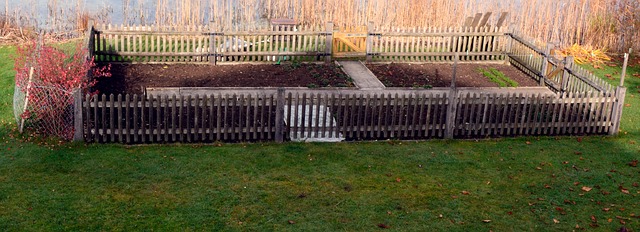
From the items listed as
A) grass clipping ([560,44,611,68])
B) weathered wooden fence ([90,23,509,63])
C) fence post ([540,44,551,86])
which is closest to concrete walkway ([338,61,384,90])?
weathered wooden fence ([90,23,509,63])

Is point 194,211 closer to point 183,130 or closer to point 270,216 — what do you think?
point 270,216

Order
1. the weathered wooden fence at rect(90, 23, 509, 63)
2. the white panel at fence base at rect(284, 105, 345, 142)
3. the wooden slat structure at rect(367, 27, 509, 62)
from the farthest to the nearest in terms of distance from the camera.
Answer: the wooden slat structure at rect(367, 27, 509, 62), the weathered wooden fence at rect(90, 23, 509, 63), the white panel at fence base at rect(284, 105, 345, 142)

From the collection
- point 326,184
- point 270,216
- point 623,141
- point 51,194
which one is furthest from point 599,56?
point 51,194

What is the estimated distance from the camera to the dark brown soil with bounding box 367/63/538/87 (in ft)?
59.0

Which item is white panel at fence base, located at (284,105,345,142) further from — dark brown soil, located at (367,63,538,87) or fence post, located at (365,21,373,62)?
fence post, located at (365,21,373,62)

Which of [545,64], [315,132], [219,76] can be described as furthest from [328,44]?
[315,132]

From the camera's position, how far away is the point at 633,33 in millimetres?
22625

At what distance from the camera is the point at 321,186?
34.0 feet

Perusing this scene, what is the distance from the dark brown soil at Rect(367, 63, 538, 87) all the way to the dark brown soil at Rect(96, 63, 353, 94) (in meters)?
1.24

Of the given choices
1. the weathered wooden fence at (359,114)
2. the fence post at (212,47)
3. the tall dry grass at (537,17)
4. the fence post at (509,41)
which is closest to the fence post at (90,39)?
the weathered wooden fence at (359,114)

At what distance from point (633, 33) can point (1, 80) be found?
18.9m

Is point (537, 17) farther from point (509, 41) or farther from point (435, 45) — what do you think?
point (435, 45)

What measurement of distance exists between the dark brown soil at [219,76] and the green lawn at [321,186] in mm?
4208

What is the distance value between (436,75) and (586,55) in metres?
5.84
